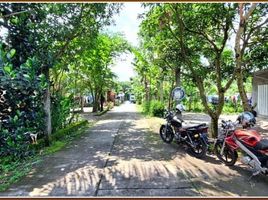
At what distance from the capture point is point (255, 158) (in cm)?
514

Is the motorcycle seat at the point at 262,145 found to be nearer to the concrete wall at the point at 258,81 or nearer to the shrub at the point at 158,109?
the concrete wall at the point at 258,81

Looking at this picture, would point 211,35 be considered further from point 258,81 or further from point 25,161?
point 258,81

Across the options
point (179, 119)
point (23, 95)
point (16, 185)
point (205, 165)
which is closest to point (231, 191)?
point (205, 165)

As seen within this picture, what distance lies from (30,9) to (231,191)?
233 inches

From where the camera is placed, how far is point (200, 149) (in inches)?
277

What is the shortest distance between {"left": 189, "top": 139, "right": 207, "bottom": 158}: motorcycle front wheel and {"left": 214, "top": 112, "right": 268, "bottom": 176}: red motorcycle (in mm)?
252

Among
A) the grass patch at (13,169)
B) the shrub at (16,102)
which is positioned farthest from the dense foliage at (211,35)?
the grass patch at (13,169)

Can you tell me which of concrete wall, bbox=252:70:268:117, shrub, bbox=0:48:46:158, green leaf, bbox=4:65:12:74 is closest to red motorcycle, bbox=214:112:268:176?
shrub, bbox=0:48:46:158

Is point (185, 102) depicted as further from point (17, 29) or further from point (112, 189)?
point (112, 189)

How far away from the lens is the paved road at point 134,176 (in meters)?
4.60

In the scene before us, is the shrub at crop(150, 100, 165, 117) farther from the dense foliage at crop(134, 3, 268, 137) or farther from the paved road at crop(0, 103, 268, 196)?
the paved road at crop(0, 103, 268, 196)

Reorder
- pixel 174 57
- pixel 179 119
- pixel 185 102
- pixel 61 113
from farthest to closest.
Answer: pixel 185 102 < pixel 174 57 < pixel 61 113 < pixel 179 119

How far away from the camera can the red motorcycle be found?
5.07m

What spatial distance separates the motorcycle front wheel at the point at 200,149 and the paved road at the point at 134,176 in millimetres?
163
